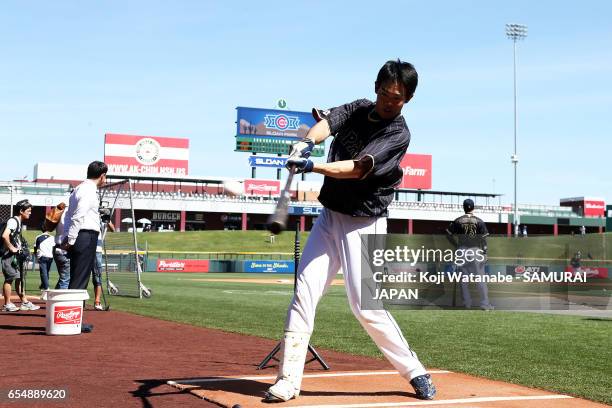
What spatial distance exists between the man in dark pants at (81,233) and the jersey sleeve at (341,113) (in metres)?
5.50

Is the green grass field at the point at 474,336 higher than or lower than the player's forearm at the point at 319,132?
lower

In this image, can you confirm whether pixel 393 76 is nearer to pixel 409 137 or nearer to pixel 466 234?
pixel 409 137

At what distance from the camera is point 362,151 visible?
4.87 meters

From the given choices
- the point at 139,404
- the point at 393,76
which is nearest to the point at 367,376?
the point at 139,404

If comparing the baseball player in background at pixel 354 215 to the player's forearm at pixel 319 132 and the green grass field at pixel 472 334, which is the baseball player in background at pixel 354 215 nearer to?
the player's forearm at pixel 319 132

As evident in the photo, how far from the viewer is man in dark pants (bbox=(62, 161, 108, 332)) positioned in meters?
9.62

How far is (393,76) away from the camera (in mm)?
4895

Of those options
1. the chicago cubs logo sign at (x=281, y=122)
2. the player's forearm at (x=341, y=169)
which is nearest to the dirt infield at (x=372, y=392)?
the player's forearm at (x=341, y=169)

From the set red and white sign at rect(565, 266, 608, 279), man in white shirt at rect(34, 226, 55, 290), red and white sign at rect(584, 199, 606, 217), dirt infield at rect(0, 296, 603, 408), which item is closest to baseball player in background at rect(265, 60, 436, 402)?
dirt infield at rect(0, 296, 603, 408)

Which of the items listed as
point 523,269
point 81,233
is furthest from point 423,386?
point 523,269

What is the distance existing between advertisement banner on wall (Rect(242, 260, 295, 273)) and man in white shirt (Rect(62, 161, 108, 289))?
120ft

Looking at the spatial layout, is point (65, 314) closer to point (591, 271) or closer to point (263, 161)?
point (591, 271)

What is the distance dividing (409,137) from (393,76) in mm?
480

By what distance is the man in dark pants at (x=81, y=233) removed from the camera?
962 centimetres
